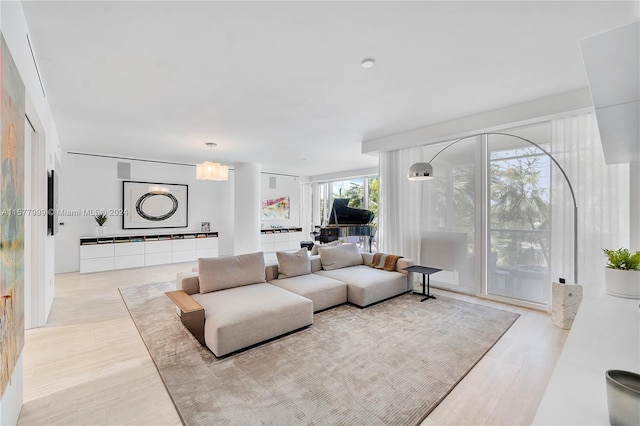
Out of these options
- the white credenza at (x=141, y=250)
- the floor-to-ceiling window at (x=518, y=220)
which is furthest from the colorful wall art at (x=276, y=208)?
the floor-to-ceiling window at (x=518, y=220)

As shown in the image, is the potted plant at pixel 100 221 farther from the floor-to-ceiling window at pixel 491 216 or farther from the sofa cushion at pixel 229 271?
the floor-to-ceiling window at pixel 491 216

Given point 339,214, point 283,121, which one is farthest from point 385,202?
point 283,121

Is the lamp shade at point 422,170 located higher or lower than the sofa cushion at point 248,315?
higher

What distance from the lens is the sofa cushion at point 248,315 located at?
267 centimetres

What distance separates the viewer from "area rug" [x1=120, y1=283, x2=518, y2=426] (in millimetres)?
1970

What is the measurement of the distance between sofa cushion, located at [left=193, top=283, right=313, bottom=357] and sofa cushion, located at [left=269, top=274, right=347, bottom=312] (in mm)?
304

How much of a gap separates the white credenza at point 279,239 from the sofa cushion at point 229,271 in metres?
5.03

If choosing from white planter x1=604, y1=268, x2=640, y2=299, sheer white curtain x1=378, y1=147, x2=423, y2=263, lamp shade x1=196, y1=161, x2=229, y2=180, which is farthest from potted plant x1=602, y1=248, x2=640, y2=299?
lamp shade x1=196, y1=161, x2=229, y2=180

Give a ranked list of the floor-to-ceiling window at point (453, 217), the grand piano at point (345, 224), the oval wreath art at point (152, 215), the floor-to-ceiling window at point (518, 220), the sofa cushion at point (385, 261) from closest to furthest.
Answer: the floor-to-ceiling window at point (518, 220) < the floor-to-ceiling window at point (453, 217) < the sofa cushion at point (385, 261) < the grand piano at point (345, 224) < the oval wreath art at point (152, 215)

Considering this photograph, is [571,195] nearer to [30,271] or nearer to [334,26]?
[334,26]

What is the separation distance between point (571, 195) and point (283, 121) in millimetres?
3842

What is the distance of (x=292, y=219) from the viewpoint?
33.2 feet

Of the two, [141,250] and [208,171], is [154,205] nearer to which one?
[141,250]

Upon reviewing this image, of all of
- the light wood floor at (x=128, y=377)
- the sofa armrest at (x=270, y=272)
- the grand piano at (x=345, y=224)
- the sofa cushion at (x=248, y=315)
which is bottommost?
the light wood floor at (x=128, y=377)
